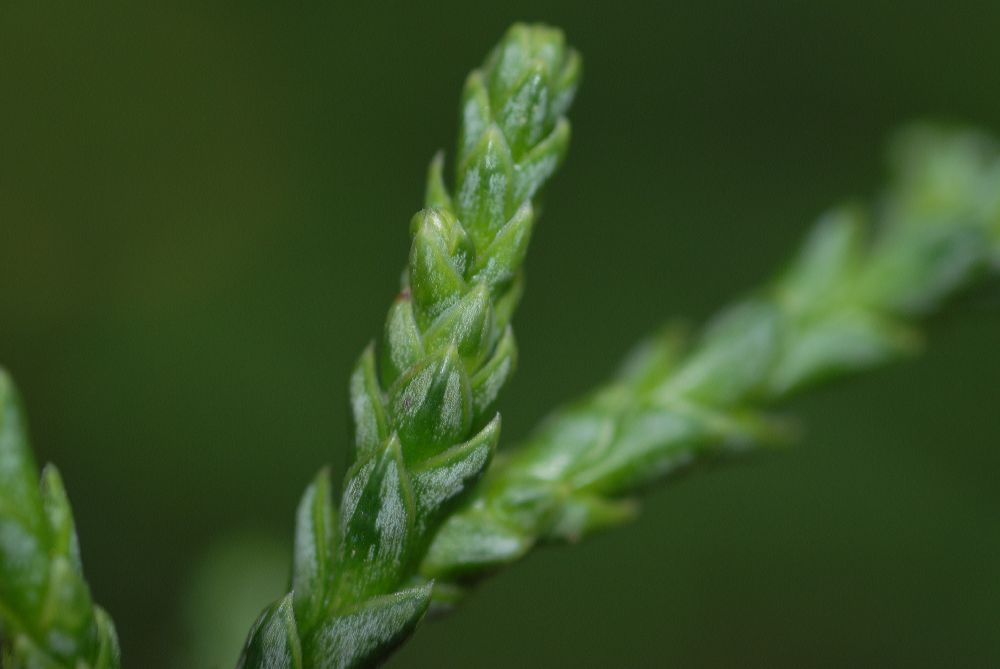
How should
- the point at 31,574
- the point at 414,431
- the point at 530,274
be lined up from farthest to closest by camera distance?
the point at 530,274 → the point at 414,431 → the point at 31,574

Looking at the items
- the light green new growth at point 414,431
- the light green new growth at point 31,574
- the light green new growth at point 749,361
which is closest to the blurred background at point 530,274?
the light green new growth at point 749,361

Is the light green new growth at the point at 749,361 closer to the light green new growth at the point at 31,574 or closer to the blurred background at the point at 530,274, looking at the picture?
the light green new growth at the point at 31,574

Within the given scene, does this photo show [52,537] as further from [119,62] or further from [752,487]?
[119,62]

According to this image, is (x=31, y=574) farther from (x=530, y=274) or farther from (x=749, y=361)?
(x=530, y=274)

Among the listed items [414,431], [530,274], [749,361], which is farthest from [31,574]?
[530,274]

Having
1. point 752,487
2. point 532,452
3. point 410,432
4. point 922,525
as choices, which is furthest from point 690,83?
point 410,432
